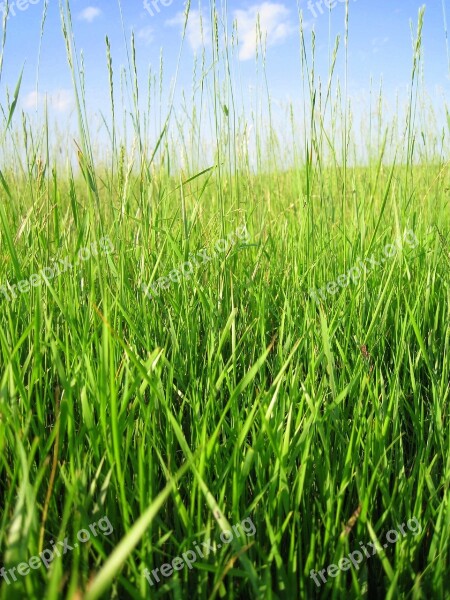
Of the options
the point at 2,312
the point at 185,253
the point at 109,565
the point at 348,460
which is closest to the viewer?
the point at 109,565

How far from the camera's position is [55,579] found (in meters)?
0.40

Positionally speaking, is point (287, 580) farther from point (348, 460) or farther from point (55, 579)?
point (55, 579)

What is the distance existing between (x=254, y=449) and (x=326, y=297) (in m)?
0.81

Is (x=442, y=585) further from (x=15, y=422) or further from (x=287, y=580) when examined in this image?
(x=15, y=422)

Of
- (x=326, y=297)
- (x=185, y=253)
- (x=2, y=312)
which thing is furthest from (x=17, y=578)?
(x=326, y=297)

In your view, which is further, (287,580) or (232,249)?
(232,249)

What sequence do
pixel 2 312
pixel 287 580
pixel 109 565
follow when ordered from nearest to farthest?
pixel 109 565
pixel 287 580
pixel 2 312


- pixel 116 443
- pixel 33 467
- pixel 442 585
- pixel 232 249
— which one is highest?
pixel 232 249

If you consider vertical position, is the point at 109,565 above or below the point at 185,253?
below

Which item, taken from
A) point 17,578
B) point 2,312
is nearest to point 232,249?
point 2,312

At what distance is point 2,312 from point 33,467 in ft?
1.70

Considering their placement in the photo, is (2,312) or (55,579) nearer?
(55,579)

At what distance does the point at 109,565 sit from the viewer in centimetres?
33

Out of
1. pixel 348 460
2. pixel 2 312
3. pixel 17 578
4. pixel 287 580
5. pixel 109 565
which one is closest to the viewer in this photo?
pixel 109 565
